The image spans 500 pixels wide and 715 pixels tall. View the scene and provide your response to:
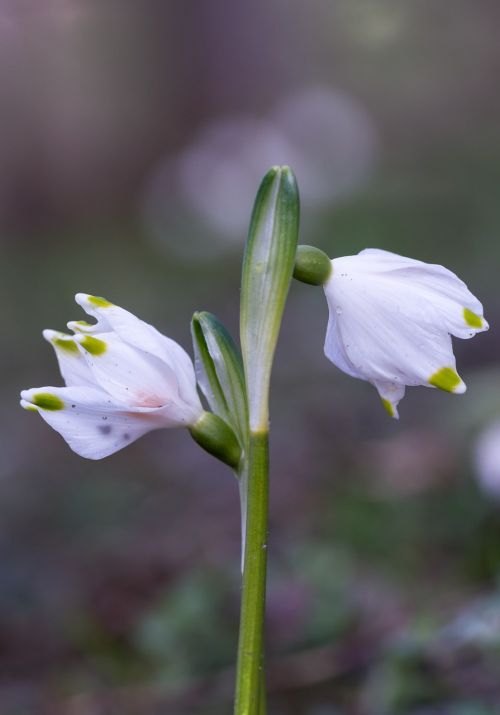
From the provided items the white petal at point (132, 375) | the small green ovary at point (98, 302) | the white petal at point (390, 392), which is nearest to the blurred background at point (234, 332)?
the white petal at point (390, 392)

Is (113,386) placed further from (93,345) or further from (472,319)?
(472,319)

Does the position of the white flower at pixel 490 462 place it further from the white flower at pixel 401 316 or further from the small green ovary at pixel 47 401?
the small green ovary at pixel 47 401

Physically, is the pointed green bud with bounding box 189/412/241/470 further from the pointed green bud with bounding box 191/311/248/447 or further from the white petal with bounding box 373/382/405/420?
the white petal with bounding box 373/382/405/420

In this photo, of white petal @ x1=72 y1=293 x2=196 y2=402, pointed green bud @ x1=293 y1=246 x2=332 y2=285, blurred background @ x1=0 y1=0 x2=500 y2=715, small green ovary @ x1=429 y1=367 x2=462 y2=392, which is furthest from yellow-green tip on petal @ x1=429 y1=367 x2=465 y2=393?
blurred background @ x1=0 y1=0 x2=500 y2=715

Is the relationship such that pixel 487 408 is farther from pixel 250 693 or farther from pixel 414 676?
pixel 250 693

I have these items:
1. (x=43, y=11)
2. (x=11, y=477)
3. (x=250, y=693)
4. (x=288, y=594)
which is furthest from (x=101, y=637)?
(x=43, y=11)

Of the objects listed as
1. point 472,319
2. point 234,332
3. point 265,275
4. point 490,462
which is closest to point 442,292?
point 472,319
